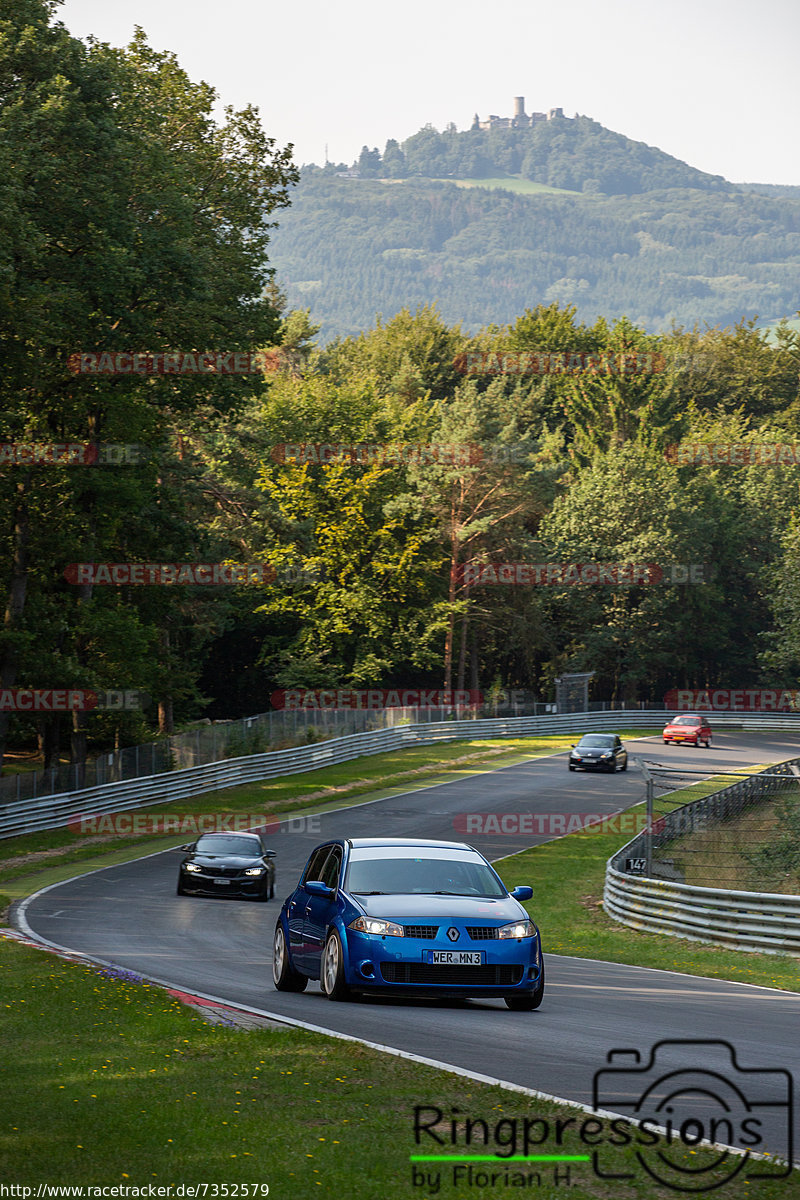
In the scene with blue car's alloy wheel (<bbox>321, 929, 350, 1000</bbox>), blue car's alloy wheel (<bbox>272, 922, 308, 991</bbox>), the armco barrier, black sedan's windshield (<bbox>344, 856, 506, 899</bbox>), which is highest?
black sedan's windshield (<bbox>344, 856, 506, 899</bbox>)

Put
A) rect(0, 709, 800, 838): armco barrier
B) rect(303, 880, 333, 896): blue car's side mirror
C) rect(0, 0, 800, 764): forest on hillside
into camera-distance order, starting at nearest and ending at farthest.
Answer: rect(303, 880, 333, 896): blue car's side mirror
rect(0, 0, 800, 764): forest on hillside
rect(0, 709, 800, 838): armco barrier

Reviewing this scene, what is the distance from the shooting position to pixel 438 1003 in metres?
11.9

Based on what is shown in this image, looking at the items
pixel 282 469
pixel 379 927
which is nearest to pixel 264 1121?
pixel 379 927

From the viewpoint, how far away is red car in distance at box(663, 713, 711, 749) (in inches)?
2456

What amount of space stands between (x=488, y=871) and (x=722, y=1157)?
6.14m

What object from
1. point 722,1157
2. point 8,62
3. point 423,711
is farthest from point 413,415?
point 722,1157

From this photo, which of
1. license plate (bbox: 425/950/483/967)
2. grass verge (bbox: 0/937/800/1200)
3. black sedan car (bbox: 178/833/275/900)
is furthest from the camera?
black sedan car (bbox: 178/833/275/900)

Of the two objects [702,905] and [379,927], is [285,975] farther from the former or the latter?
[702,905]

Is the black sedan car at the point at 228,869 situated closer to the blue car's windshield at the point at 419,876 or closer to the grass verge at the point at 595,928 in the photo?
the grass verge at the point at 595,928

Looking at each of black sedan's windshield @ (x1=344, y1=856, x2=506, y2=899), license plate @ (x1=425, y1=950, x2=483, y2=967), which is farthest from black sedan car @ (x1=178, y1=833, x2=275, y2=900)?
license plate @ (x1=425, y1=950, x2=483, y2=967)

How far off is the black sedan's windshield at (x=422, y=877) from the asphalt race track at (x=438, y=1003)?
0.99 m

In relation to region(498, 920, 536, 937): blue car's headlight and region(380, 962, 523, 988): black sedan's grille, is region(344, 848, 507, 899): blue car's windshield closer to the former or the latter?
region(498, 920, 536, 937): blue car's headlight

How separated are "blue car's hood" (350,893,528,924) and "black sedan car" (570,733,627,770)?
127ft

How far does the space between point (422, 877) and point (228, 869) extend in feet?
45.7
